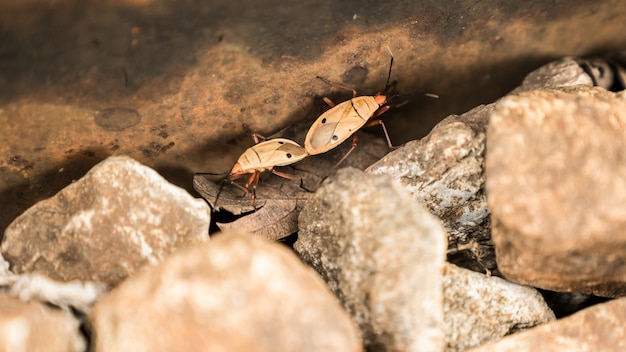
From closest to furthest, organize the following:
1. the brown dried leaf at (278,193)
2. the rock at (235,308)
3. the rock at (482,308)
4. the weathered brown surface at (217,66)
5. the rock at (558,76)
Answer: the rock at (235,308) < the weathered brown surface at (217,66) < the rock at (482,308) < the brown dried leaf at (278,193) < the rock at (558,76)

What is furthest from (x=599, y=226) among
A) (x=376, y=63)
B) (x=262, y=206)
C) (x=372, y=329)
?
(x=262, y=206)

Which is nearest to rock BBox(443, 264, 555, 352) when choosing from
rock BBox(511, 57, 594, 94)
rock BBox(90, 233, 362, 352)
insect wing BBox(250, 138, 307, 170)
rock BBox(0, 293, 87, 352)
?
rock BBox(90, 233, 362, 352)

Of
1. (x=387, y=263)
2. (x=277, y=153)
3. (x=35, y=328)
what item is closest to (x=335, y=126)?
(x=277, y=153)

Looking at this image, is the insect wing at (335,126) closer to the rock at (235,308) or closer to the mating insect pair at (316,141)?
the mating insect pair at (316,141)

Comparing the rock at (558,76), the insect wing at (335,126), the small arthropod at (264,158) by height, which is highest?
the rock at (558,76)

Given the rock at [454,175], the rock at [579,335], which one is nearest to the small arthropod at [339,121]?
the rock at [454,175]

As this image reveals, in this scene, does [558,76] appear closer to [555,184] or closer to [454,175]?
[454,175]

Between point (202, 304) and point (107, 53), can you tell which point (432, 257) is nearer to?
point (202, 304)
